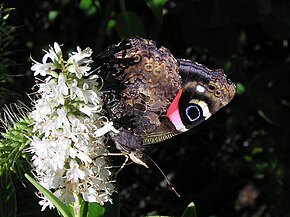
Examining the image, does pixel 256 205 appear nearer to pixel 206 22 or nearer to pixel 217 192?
pixel 217 192

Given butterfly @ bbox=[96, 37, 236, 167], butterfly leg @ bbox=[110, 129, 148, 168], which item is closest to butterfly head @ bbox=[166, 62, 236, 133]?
butterfly @ bbox=[96, 37, 236, 167]

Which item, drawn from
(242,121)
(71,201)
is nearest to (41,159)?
(71,201)

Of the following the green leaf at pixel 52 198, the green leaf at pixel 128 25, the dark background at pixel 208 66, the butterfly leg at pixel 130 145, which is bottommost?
the dark background at pixel 208 66

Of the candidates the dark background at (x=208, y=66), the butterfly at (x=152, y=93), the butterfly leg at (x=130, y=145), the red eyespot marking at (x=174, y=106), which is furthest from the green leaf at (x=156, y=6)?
the butterfly leg at (x=130, y=145)

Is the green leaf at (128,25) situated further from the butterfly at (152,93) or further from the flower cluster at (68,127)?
the flower cluster at (68,127)

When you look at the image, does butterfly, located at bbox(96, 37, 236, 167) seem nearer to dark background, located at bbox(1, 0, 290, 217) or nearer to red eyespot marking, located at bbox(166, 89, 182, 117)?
red eyespot marking, located at bbox(166, 89, 182, 117)

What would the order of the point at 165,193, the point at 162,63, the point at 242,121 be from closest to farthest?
the point at 162,63 → the point at 242,121 → the point at 165,193
